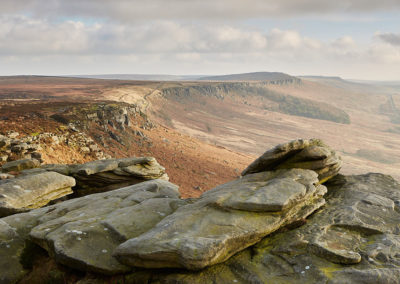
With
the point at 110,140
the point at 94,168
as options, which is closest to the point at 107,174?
the point at 94,168

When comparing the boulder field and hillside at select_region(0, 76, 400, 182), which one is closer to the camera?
the boulder field

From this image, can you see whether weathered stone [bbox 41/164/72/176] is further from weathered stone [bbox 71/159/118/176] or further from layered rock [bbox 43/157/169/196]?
weathered stone [bbox 71/159/118/176]

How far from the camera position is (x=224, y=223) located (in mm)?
10586

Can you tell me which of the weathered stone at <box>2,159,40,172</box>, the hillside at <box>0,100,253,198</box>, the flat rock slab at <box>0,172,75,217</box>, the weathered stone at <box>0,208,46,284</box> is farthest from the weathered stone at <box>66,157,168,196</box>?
the hillside at <box>0,100,253,198</box>

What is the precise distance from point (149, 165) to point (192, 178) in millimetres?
20803

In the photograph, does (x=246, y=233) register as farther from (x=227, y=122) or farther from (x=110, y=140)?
(x=227, y=122)

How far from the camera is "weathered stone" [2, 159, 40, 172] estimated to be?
2272 cm

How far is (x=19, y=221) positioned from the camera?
14352 millimetres

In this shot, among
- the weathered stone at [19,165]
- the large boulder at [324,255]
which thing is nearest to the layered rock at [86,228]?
the large boulder at [324,255]

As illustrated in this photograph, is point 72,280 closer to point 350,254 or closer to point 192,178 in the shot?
point 350,254

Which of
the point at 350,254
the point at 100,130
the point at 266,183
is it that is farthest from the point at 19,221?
the point at 100,130

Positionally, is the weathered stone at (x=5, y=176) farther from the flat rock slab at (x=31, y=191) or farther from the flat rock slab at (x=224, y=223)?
the flat rock slab at (x=224, y=223)

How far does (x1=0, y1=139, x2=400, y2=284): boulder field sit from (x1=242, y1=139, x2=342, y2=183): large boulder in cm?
6

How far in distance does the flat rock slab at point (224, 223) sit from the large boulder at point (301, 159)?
48.2 inches
